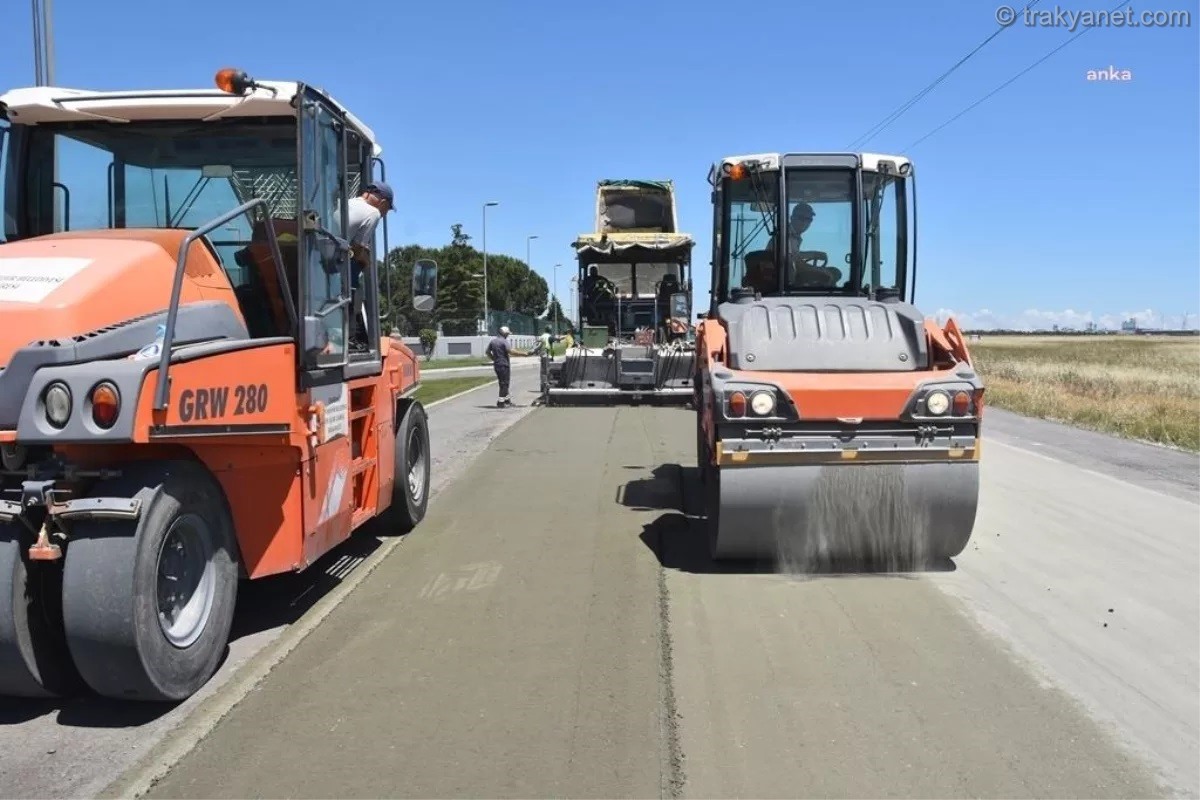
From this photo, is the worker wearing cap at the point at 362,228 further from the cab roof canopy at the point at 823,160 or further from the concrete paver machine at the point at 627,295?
the concrete paver machine at the point at 627,295

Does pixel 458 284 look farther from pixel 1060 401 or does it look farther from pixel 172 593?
pixel 172 593

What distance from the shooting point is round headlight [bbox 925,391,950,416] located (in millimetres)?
6176

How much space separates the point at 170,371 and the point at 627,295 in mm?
19409

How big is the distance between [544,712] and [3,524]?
2400 mm

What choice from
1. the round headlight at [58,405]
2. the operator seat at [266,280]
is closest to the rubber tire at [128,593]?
the round headlight at [58,405]

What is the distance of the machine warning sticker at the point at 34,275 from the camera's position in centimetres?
436

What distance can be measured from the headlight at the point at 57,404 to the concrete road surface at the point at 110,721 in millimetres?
1350

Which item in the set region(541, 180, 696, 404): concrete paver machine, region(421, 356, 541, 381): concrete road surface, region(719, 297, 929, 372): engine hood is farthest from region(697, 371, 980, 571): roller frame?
region(421, 356, 541, 381): concrete road surface

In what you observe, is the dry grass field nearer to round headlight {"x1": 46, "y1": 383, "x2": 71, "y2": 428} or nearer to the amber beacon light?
the amber beacon light

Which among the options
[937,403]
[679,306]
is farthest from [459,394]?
[937,403]

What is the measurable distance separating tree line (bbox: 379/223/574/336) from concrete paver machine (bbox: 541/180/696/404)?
44.6 ft

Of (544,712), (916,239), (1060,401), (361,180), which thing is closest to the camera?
(544,712)

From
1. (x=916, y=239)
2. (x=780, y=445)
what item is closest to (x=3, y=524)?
(x=780, y=445)

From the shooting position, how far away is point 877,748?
404cm
